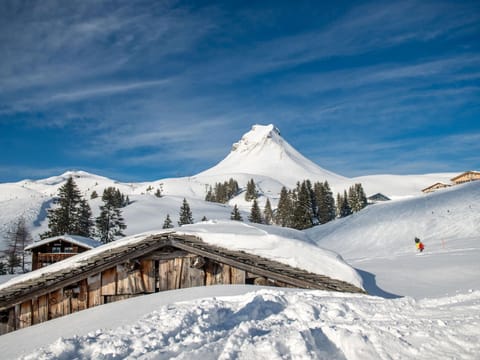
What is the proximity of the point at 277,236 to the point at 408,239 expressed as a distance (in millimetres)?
24127

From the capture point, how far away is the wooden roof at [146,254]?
8.23 meters

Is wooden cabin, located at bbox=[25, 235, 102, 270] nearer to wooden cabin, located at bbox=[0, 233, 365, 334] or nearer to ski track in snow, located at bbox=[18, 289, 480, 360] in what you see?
wooden cabin, located at bbox=[0, 233, 365, 334]

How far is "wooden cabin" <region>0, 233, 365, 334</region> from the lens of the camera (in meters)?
8.42

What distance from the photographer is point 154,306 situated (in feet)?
19.5

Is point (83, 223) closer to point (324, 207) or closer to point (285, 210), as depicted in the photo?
point (285, 210)

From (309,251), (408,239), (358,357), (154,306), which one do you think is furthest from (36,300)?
(408,239)

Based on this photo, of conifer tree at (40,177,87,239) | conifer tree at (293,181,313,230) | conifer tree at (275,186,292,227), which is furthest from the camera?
conifer tree at (275,186,292,227)

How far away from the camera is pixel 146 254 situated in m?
8.90

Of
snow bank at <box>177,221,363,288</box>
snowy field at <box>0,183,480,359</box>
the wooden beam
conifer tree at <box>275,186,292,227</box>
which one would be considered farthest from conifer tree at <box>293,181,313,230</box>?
snowy field at <box>0,183,480,359</box>

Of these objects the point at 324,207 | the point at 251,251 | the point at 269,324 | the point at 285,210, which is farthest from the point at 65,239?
the point at 324,207

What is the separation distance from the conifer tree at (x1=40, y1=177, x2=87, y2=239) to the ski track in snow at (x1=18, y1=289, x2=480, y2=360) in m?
39.1

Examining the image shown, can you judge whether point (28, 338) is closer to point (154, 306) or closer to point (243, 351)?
point (154, 306)

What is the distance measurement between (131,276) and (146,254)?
668mm

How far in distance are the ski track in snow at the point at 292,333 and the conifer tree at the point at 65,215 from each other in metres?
39.1
